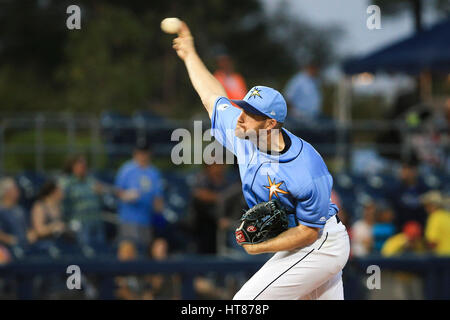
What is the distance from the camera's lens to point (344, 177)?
12836 mm

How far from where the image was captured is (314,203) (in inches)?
185

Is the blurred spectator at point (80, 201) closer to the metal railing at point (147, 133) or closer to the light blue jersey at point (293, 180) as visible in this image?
the metal railing at point (147, 133)

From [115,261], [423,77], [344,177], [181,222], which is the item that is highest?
[423,77]

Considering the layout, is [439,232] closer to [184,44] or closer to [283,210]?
[184,44]

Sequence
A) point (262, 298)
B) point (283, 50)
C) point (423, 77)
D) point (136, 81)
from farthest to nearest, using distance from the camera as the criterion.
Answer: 1. point (283, 50)
2. point (136, 81)
3. point (423, 77)
4. point (262, 298)

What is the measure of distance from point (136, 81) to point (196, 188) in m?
12.3

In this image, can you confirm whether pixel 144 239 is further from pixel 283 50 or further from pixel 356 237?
pixel 283 50

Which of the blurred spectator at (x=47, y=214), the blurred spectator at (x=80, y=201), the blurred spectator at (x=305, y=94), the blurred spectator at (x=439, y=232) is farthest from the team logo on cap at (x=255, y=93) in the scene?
the blurred spectator at (x=305, y=94)

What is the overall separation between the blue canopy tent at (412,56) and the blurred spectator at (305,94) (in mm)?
1045

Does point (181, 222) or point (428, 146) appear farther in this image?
point (428, 146)

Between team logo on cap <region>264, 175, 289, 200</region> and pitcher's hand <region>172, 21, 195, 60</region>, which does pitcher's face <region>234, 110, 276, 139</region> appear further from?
pitcher's hand <region>172, 21, 195, 60</region>

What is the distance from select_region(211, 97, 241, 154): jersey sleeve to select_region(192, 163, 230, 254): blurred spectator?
4.36 metres

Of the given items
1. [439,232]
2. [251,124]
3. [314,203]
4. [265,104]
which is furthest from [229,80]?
[314,203]
